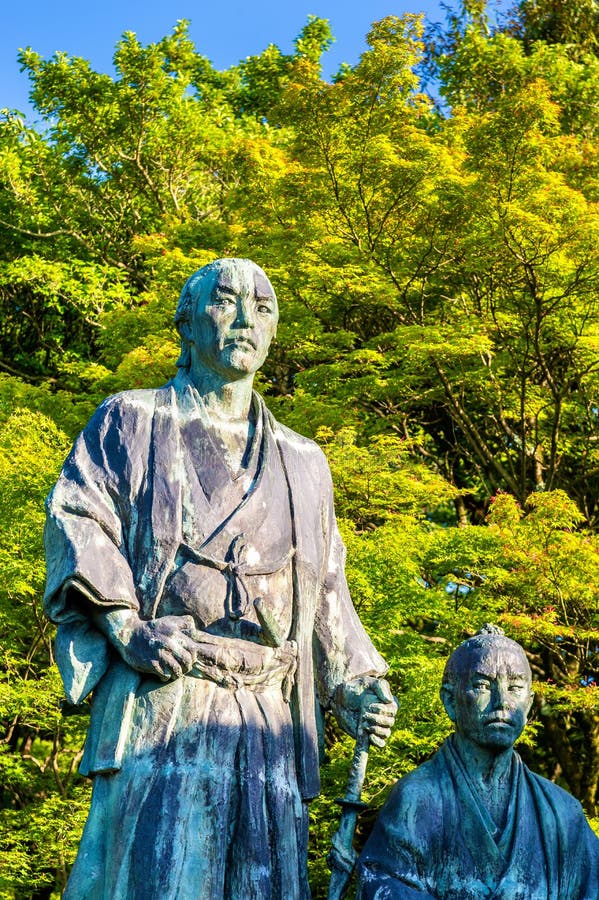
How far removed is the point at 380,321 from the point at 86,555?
57.6 ft

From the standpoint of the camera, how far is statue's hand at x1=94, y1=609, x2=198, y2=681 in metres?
5.05

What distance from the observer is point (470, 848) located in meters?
5.07

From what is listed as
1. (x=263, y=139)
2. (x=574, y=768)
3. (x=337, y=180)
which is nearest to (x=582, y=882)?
(x=574, y=768)

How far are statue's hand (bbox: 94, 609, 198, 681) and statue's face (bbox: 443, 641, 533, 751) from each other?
0.96 m

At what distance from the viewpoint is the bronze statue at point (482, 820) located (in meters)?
5.02

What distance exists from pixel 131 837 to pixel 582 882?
152 cm

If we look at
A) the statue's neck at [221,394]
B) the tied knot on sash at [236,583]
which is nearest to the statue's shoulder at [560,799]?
the tied knot on sash at [236,583]

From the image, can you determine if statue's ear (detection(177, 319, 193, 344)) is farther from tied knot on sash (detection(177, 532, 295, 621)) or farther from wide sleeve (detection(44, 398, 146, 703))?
tied knot on sash (detection(177, 532, 295, 621))

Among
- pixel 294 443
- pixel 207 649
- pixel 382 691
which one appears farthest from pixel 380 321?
pixel 207 649

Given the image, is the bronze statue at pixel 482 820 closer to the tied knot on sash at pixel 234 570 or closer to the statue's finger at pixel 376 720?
the statue's finger at pixel 376 720

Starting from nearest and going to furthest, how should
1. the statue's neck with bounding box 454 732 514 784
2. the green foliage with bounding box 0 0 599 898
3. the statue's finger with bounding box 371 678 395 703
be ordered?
the statue's neck with bounding box 454 732 514 784
the statue's finger with bounding box 371 678 395 703
the green foliage with bounding box 0 0 599 898

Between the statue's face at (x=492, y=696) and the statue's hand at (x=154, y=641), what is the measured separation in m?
0.96

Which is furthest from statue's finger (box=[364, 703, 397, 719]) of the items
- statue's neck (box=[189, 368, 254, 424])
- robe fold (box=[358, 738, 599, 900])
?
statue's neck (box=[189, 368, 254, 424])

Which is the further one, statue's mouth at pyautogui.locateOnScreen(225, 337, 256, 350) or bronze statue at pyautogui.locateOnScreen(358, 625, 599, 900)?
statue's mouth at pyautogui.locateOnScreen(225, 337, 256, 350)
